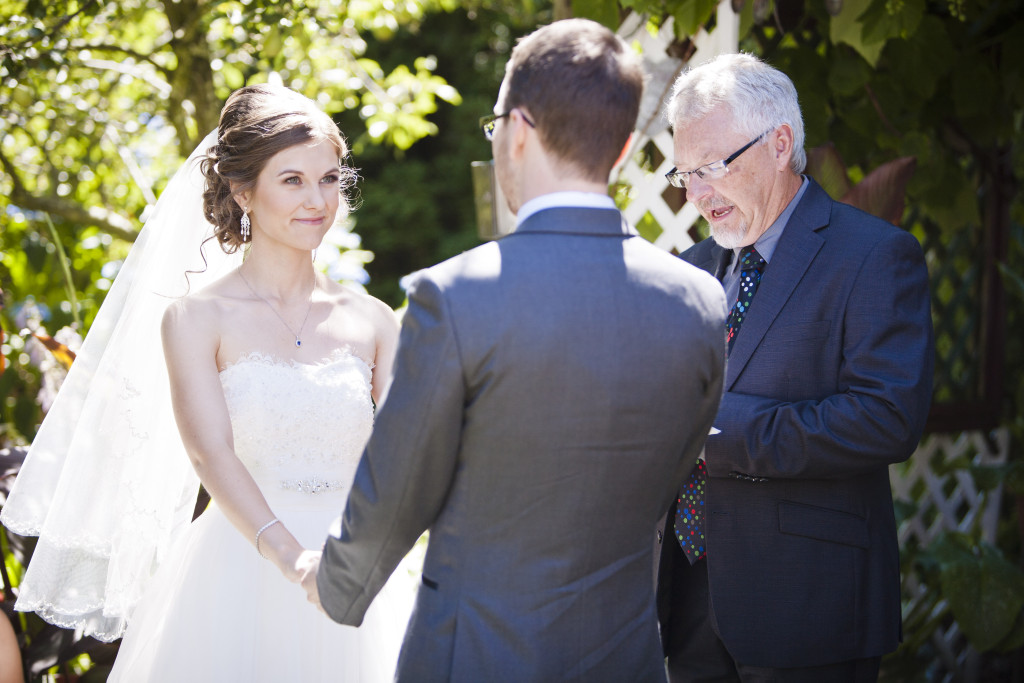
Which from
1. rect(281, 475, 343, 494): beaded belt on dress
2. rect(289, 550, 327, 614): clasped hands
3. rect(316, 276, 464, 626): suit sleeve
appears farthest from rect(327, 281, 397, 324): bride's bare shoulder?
rect(316, 276, 464, 626): suit sleeve

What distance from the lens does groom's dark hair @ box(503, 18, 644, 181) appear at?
1420 mm

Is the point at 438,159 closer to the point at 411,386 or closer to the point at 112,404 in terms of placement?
the point at 112,404

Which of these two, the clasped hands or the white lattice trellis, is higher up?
the clasped hands

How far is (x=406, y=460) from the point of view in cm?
143

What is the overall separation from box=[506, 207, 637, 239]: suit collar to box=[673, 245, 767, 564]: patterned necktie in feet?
2.96

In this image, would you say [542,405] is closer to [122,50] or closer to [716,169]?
[716,169]

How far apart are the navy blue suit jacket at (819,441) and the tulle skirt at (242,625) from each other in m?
0.95

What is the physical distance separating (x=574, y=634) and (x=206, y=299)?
1.41 m

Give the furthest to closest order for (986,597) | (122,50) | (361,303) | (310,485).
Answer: (122,50), (986,597), (361,303), (310,485)

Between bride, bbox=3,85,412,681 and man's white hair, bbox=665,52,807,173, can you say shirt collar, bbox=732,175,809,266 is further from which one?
bride, bbox=3,85,412,681

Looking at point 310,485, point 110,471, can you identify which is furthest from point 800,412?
point 110,471

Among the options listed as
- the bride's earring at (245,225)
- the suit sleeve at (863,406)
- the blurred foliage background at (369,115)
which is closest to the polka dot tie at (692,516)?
the suit sleeve at (863,406)

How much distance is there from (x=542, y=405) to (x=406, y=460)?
23 cm

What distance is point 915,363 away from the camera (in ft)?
6.72
